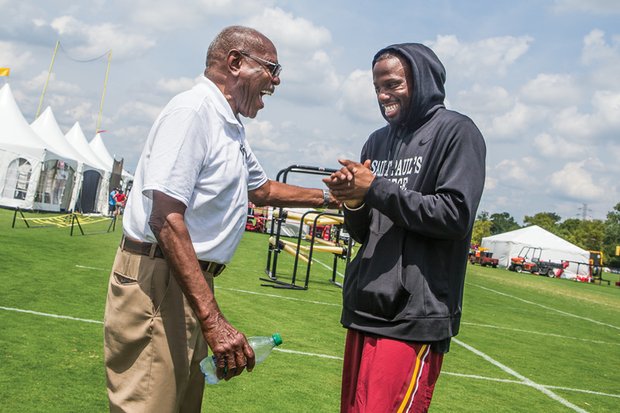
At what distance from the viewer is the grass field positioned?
5004mm

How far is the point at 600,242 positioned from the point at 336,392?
117 metres

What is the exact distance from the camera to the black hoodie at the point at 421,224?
8.19 feet

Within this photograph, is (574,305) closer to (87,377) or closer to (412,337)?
(87,377)

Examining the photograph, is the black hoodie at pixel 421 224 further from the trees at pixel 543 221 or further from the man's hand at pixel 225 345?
the trees at pixel 543 221

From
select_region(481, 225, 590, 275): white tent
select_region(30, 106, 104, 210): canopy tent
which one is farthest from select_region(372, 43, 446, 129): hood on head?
select_region(481, 225, 590, 275): white tent

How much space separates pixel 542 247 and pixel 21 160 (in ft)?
130

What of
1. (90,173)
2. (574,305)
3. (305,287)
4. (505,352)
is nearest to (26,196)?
(90,173)

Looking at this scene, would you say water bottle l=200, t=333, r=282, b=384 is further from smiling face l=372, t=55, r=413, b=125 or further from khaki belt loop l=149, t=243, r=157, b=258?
smiling face l=372, t=55, r=413, b=125

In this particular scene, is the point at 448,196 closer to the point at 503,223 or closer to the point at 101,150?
the point at 101,150

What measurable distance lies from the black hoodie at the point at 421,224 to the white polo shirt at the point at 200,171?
54 centimetres

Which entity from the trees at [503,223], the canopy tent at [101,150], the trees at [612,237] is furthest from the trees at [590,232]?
the canopy tent at [101,150]

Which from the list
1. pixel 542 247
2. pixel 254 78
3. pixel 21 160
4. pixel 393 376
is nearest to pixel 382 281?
pixel 393 376

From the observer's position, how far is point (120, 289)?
2746mm

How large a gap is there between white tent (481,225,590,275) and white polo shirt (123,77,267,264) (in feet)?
163
